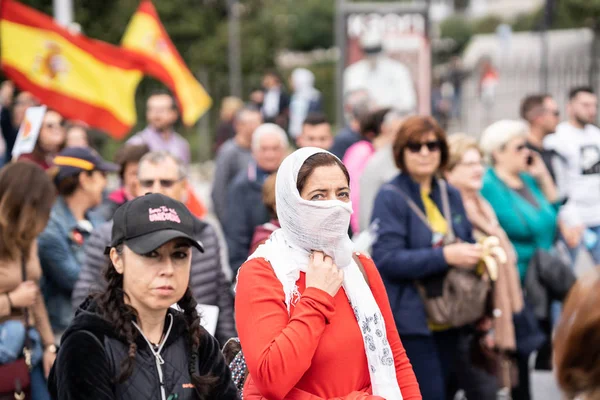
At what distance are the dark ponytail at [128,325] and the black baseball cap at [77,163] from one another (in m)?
3.06

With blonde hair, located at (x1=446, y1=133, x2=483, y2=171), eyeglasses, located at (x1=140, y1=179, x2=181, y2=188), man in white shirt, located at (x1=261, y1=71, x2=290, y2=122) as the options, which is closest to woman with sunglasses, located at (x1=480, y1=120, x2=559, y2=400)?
blonde hair, located at (x1=446, y1=133, x2=483, y2=171)

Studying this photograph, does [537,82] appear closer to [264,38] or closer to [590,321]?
[264,38]

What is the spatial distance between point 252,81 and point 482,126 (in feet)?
23.6

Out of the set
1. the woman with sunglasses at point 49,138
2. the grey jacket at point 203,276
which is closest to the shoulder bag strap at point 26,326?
the grey jacket at point 203,276

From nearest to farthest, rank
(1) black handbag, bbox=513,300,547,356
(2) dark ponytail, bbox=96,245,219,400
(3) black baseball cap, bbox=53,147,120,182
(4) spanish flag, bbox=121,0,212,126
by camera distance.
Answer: (2) dark ponytail, bbox=96,245,219,400
(3) black baseball cap, bbox=53,147,120,182
(1) black handbag, bbox=513,300,547,356
(4) spanish flag, bbox=121,0,212,126

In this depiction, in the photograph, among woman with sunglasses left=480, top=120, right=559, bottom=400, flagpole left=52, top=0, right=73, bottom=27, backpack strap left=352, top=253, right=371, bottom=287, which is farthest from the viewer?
flagpole left=52, top=0, right=73, bottom=27

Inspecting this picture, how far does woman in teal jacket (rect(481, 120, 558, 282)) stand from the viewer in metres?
7.29

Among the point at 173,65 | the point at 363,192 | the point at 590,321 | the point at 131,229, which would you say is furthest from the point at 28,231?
the point at 173,65

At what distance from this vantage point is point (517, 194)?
7430 mm

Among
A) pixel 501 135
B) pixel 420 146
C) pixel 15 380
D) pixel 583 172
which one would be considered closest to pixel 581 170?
pixel 583 172

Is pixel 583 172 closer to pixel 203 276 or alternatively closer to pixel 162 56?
pixel 203 276

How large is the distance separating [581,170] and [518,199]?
7.15 ft

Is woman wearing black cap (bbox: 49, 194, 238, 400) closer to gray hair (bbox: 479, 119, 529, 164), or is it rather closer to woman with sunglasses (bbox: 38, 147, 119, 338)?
woman with sunglasses (bbox: 38, 147, 119, 338)

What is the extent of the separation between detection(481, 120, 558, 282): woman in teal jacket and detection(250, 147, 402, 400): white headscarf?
382cm
